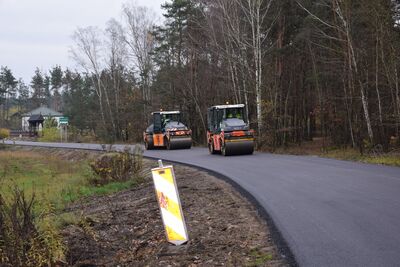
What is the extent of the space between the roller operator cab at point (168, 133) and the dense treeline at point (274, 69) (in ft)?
14.6

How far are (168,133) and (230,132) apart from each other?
9.04 metres

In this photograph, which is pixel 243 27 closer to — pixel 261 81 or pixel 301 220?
pixel 261 81

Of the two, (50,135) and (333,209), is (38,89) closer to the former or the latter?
(50,135)

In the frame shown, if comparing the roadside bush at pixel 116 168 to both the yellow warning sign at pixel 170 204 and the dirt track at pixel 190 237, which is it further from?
the yellow warning sign at pixel 170 204

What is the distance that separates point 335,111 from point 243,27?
25.7 ft

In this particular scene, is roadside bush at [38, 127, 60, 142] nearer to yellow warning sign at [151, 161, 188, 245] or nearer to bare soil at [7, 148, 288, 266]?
bare soil at [7, 148, 288, 266]

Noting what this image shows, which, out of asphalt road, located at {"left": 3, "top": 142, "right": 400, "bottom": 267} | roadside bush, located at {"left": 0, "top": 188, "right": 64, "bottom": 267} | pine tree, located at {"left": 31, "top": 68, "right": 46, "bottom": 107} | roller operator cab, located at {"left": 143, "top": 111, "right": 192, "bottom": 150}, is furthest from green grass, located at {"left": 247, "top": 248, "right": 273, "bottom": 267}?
pine tree, located at {"left": 31, "top": 68, "right": 46, "bottom": 107}

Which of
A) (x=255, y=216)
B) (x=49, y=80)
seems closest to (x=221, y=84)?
(x=255, y=216)

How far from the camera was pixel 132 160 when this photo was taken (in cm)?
1850

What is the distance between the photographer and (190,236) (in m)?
7.70

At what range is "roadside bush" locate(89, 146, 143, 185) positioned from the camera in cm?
1792

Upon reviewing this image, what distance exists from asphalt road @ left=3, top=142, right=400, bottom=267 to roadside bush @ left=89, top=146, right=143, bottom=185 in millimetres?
3881

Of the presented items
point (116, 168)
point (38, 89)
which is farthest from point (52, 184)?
point (38, 89)

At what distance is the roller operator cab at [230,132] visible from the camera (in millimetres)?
23469
